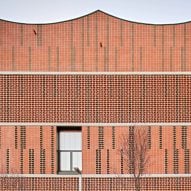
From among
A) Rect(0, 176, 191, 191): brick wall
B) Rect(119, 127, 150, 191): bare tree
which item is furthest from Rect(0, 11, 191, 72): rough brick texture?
Rect(0, 176, 191, 191): brick wall

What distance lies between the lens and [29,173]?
820 inches

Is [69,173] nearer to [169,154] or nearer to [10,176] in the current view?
[10,176]

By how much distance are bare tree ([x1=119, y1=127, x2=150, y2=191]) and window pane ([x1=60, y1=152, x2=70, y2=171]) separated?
278 cm

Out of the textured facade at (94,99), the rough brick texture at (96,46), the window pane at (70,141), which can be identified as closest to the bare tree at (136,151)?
the textured facade at (94,99)

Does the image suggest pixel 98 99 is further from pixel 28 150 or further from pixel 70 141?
pixel 28 150

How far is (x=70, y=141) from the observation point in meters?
21.4

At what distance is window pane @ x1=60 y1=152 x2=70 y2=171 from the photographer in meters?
21.4

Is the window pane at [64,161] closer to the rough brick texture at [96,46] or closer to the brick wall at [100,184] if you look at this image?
the brick wall at [100,184]

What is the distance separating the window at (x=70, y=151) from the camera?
21.4 metres

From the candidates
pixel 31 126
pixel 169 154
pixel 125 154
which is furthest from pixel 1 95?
pixel 169 154

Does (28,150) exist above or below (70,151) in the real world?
above

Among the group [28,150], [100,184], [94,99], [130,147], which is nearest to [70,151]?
[28,150]

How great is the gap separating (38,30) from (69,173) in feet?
24.1

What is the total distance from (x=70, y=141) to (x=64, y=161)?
106 centimetres
